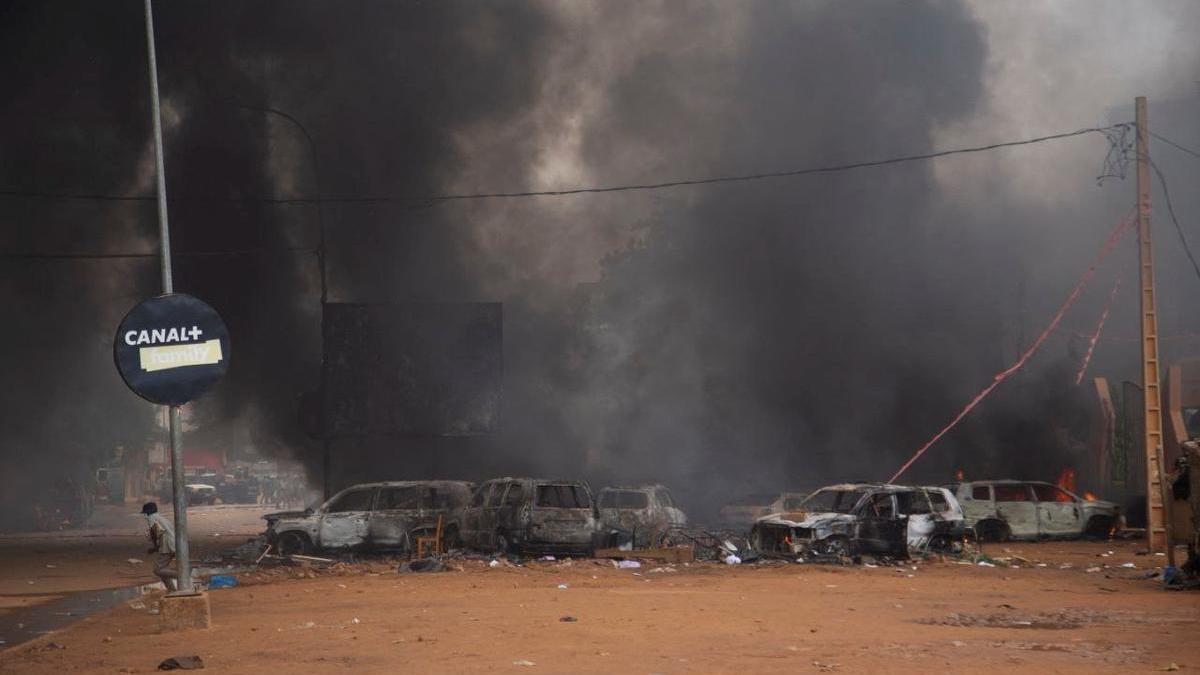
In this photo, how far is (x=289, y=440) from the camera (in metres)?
34.1

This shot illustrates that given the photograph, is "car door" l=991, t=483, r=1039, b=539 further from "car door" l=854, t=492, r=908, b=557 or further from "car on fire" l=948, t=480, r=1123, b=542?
"car door" l=854, t=492, r=908, b=557

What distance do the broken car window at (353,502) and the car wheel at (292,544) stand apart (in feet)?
2.15

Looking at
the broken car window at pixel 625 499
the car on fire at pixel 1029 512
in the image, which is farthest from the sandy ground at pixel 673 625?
the car on fire at pixel 1029 512

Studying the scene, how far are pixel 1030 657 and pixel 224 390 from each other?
2867 cm

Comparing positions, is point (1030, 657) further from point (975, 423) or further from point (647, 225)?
point (647, 225)

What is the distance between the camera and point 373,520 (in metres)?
20.5

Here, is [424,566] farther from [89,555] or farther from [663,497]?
[89,555]

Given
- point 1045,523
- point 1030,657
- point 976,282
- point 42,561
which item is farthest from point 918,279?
point 1030,657

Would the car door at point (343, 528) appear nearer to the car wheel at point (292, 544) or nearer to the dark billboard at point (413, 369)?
the car wheel at point (292, 544)

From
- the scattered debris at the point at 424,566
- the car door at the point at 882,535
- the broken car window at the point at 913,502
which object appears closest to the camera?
the scattered debris at the point at 424,566

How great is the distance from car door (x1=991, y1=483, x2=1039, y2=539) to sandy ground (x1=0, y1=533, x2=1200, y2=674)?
5144 mm

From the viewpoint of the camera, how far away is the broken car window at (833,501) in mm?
19031

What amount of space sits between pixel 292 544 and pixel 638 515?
5.76 metres

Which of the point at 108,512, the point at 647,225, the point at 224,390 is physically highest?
the point at 647,225
